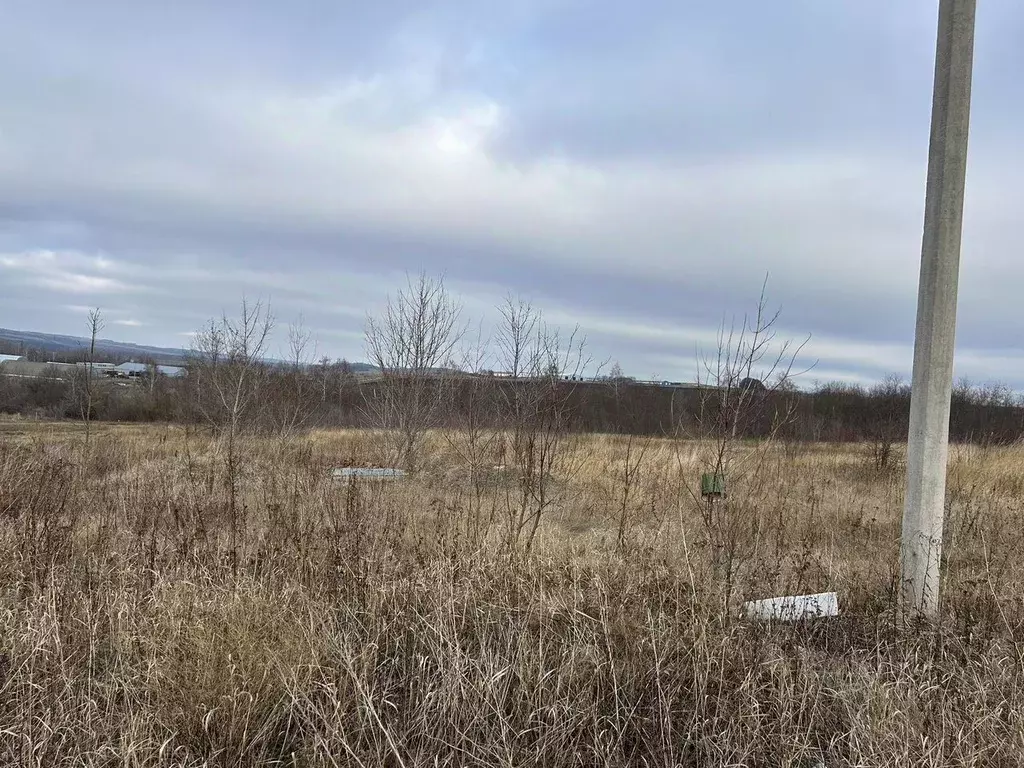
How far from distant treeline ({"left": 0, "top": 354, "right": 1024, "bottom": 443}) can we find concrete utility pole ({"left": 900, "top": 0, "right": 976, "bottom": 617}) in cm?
84

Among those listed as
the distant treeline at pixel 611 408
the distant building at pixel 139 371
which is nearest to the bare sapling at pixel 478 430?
the distant treeline at pixel 611 408

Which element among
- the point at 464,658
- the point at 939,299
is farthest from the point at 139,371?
the point at 939,299

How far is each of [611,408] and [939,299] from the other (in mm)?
12104

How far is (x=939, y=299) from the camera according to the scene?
11.1 feet

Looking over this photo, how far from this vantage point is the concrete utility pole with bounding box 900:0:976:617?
3.38 m

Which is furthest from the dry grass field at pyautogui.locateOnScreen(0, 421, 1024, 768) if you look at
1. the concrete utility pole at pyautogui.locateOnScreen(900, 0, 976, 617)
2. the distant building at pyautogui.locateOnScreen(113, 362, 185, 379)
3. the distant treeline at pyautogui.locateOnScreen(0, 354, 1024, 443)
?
the distant building at pyautogui.locateOnScreen(113, 362, 185, 379)

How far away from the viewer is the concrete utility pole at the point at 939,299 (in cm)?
338

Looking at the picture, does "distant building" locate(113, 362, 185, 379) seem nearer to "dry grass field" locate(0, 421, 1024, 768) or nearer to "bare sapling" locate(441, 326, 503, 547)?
"bare sapling" locate(441, 326, 503, 547)

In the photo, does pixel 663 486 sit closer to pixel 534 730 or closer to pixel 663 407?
pixel 663 407

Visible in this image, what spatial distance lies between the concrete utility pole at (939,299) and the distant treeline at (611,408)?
840mm

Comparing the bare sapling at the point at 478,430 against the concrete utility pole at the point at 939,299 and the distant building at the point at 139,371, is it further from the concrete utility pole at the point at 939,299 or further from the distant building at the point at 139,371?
the distant building at the point at 139,371

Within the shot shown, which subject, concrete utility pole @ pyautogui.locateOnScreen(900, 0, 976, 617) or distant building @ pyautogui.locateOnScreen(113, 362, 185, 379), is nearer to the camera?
concrete utility pole @ pyautogui.locateOnScreen(900, 0, 976, 617)

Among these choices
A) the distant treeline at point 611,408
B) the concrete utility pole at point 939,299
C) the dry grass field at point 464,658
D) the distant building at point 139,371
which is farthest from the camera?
the distant building at point 139,371

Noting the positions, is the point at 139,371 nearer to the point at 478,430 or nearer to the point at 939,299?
the point at 478,430
